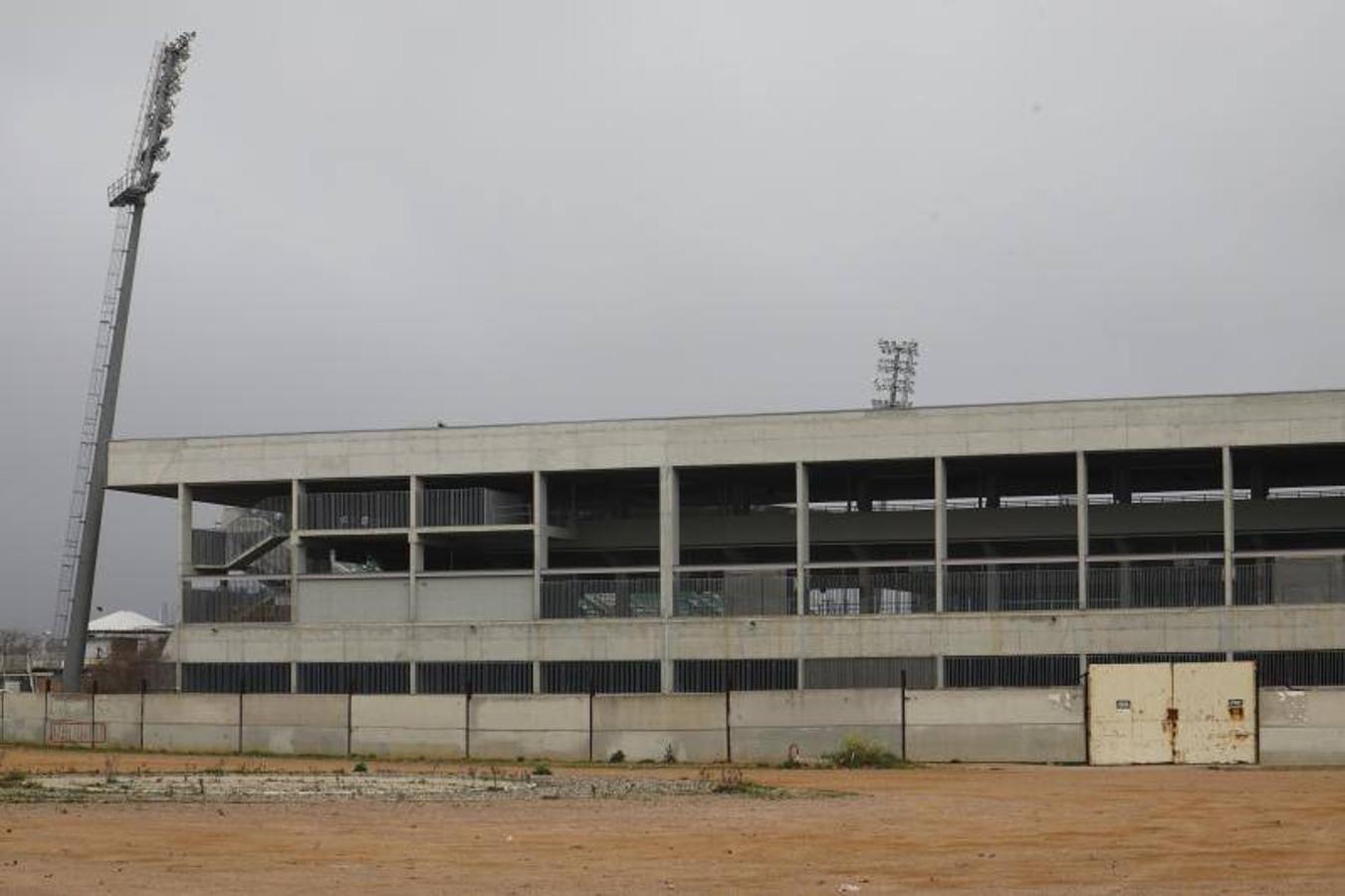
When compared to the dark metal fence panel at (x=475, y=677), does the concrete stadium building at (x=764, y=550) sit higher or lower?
higher

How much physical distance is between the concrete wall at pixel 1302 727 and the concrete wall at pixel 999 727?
4.34 meters

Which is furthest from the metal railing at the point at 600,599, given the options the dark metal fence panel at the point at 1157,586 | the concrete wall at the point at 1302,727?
the concrete wall at the point at 1302,727

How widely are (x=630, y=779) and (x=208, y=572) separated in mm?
33047

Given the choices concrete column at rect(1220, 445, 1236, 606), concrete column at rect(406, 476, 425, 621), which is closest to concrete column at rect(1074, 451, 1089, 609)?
concrete column at rect(1220, 445, 1236, 606)

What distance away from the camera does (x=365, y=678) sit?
63531 millimetres

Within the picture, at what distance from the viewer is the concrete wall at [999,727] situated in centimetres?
4550

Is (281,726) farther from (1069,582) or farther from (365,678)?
(1069,582)

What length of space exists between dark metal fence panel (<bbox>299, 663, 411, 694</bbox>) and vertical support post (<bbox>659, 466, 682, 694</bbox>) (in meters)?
8.95

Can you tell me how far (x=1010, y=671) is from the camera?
2269 inches

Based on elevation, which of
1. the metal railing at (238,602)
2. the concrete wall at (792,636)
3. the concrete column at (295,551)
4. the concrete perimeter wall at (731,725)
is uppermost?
the concrete column at (295,551)

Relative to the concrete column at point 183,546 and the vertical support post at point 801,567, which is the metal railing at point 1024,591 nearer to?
the vertical support post at point 801,567

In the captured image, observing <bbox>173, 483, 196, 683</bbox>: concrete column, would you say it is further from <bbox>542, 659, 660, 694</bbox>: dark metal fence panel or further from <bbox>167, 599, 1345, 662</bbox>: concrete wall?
<bbox>542, 659, 660, 694</bbox>: dark metal fence panel

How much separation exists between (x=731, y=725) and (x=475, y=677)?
18060 millimetres

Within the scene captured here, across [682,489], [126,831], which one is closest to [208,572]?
[682,489]
